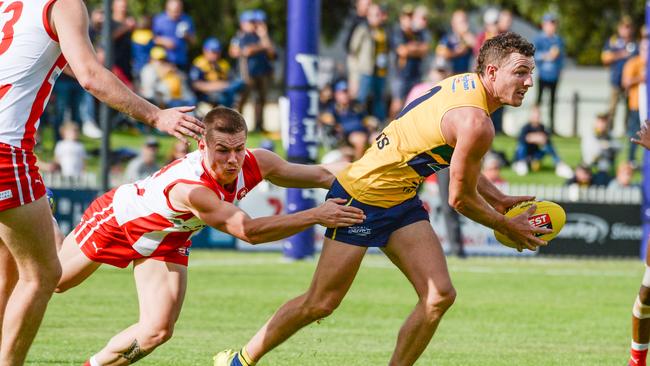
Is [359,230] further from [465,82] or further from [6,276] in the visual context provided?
[6,276]

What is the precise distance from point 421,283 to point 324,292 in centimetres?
57

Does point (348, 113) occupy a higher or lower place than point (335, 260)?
lower

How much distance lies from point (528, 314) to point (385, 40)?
37.3 ft

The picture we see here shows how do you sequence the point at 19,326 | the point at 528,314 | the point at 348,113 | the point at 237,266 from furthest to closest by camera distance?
the point at 348,113
the point at 237,266
the point at 528,314
the point at 19,326

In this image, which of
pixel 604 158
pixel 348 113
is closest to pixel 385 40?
pixel 348 113

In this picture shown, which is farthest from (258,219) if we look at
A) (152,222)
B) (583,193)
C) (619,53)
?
(619,53)

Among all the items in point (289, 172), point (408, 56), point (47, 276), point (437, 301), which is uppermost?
point (289, 172)

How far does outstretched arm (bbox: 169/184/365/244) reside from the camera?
6.52 m

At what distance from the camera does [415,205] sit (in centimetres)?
723

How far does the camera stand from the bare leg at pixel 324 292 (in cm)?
702

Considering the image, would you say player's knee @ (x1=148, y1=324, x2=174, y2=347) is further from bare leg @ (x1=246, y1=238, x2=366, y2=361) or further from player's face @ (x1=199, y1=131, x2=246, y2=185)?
player's face @ (x1=199, y1=131, x2=246, y2=185)

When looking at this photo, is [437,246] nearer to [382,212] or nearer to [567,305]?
[382,212]

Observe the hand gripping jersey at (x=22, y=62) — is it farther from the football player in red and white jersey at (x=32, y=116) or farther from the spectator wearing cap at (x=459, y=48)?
the spectator wearing cap at (x=459, y=48)

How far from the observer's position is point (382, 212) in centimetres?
711
